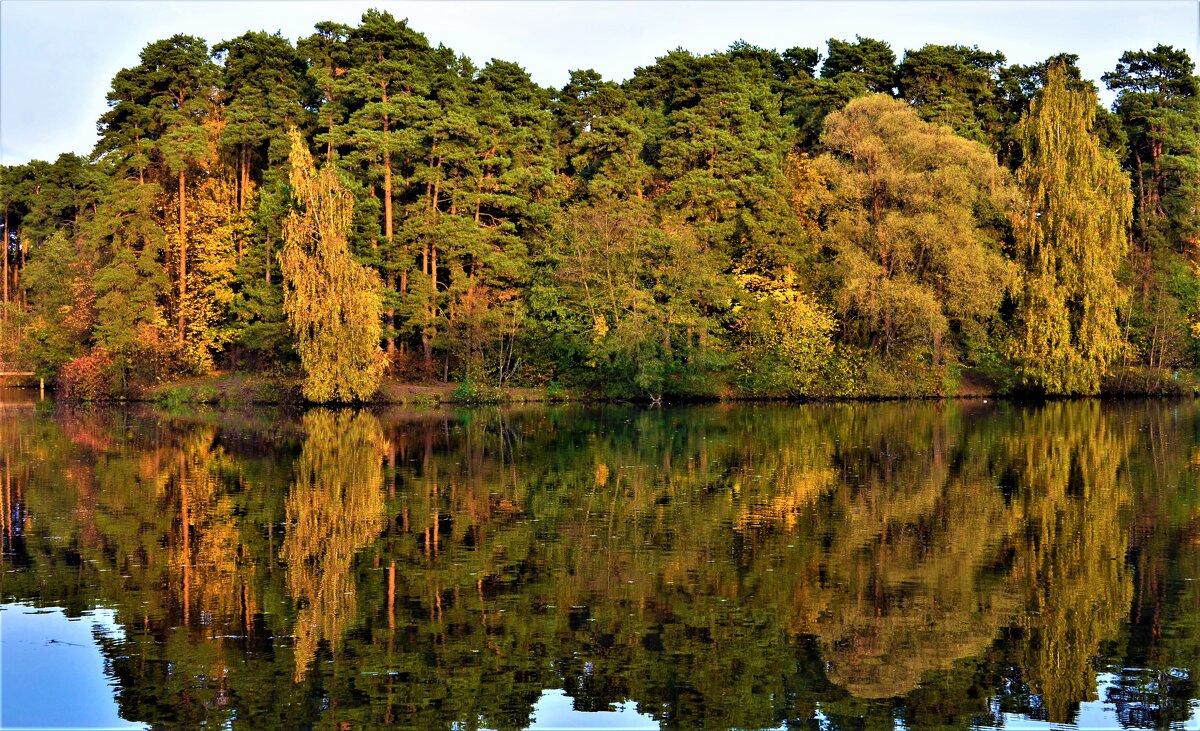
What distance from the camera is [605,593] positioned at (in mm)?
13422

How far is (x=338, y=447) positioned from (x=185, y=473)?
6077 millimetres

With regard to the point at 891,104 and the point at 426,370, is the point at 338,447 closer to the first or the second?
the point at 426,370

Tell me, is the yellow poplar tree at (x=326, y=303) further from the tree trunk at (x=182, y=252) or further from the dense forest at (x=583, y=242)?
the tree trunk at (x=182, y=252)

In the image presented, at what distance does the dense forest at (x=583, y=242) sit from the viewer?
166ft

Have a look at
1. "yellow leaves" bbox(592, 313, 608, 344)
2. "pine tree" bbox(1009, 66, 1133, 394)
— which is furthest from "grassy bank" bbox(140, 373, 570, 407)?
"pine tree" bbox(1009, 66, 1133, 394)

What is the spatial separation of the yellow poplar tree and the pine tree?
1097 inches

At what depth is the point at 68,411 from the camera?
1834 inches

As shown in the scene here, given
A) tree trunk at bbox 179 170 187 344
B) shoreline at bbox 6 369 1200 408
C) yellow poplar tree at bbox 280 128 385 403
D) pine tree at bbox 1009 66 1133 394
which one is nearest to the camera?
yellow poplar tree at bbox 280 128 385 403

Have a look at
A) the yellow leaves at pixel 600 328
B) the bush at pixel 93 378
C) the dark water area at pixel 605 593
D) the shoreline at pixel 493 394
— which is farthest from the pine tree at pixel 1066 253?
the bush at pixel 93 378

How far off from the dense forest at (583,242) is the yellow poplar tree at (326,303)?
117 mm

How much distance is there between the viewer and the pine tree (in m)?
50.4

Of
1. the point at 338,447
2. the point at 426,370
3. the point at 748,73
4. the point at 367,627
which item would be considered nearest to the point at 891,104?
the point at 748,73

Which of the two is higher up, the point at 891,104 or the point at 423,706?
the point at 891,104

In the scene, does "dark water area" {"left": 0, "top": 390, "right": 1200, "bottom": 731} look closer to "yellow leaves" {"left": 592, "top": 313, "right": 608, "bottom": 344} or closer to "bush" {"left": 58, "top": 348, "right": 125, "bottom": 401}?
"yellow leaves" {"left": 592, "top": 313, "right": 608, "bottom": 344}
